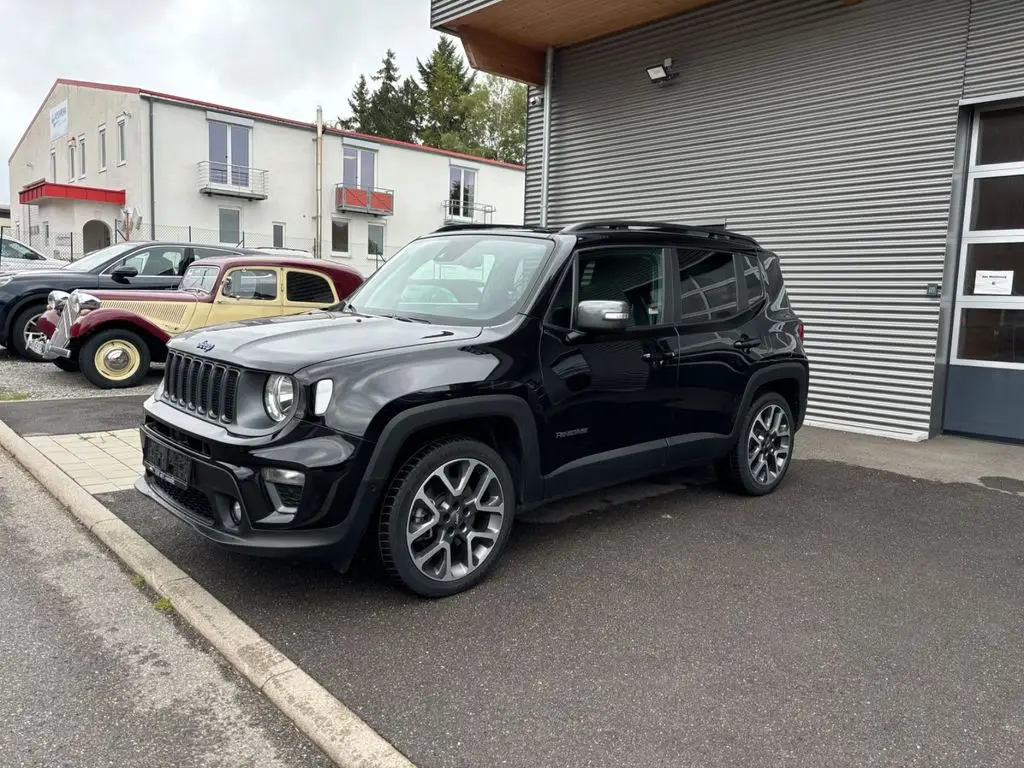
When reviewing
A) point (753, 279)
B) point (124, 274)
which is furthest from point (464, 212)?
point (753, 279)

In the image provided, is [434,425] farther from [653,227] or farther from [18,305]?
[18,305]

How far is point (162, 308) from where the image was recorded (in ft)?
30.6

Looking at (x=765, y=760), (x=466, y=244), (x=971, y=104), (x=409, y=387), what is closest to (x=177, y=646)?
(x=409, y=387)

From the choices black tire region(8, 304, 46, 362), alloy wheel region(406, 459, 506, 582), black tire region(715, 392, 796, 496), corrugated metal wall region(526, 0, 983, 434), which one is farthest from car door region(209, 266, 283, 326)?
alloy wheel region(406, 459, 506, 582)

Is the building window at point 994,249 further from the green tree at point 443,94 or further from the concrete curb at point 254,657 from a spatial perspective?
the green tree at point 443,94

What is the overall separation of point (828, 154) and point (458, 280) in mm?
5400

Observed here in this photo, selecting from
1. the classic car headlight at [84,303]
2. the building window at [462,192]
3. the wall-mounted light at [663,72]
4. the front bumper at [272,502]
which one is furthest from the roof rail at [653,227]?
the building window at [462,192]

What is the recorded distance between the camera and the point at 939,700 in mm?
2883

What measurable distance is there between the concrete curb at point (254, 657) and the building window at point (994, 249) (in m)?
7.00

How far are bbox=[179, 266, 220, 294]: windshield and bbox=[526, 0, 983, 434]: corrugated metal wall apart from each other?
A: 511 cm

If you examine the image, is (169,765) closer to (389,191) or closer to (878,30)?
(878,30)

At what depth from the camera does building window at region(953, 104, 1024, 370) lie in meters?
7.18

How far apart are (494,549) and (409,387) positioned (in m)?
0.94

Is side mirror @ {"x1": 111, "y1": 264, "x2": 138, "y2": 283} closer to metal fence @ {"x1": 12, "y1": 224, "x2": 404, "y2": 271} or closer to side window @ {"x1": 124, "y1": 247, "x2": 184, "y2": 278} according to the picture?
side window @ {"x1": 124, "y1": 247, "x2": 184, "y2": 278}
